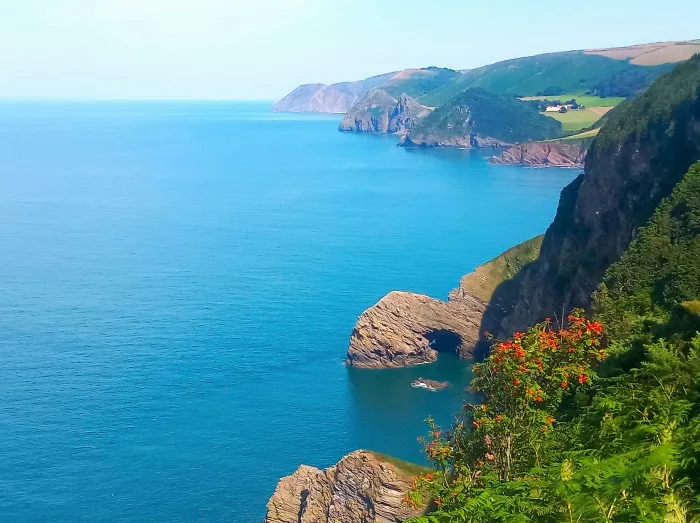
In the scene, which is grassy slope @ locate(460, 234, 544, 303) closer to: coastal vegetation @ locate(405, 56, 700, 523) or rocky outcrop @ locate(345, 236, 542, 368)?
rocky outcrop @ locate(345, 236, 542, 368)

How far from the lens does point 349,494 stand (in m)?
49.2

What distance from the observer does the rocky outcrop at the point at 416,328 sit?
90812 millimetres

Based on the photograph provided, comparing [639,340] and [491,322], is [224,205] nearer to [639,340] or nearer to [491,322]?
[491,322]

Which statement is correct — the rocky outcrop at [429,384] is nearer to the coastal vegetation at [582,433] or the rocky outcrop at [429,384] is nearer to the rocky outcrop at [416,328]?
the rocky outcrop at [416,328]

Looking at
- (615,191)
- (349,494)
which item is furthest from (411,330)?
(349,494)

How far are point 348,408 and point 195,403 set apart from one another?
16.1m

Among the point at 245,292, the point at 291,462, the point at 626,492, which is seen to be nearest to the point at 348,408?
the point at 291,462

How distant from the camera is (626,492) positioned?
15.0m

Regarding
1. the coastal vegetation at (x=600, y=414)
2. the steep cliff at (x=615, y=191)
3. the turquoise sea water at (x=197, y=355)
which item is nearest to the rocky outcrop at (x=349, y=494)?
the turquoise sea water at (x=197, y=355)

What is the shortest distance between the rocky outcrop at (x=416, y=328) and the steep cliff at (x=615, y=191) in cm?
575

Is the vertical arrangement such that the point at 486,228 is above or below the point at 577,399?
below

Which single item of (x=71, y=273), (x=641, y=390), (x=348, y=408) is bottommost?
(x=348, y=408)

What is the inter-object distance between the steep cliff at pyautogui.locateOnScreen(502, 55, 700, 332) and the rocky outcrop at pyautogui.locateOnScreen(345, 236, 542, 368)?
5.75 m

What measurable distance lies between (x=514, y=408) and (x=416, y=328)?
65.6 m
